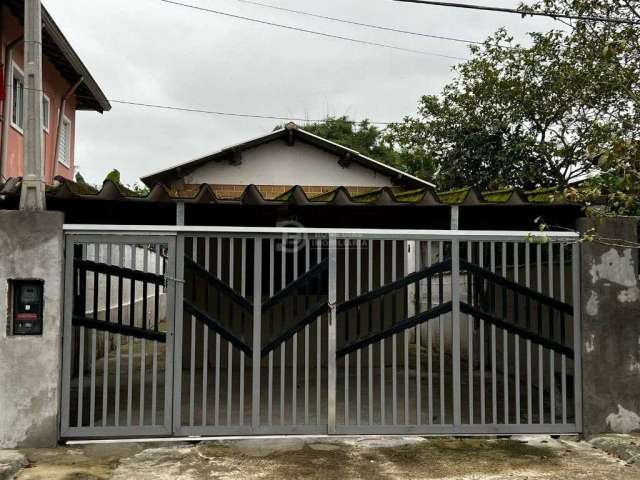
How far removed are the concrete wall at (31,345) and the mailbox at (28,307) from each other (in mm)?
52

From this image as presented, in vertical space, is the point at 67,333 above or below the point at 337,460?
above

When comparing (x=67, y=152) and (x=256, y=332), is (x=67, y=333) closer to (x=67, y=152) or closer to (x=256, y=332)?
(x=256, y=332)

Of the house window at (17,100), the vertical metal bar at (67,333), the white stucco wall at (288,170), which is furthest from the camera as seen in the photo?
the white stucco wall at (288,170)

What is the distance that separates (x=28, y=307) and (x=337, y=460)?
3.08 m

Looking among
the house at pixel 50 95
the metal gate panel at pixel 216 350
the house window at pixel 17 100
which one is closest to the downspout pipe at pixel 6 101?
the house at pixel 50 95

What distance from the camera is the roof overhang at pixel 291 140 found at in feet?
44.4

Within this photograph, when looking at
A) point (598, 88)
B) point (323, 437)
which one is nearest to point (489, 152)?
point (598, 88)

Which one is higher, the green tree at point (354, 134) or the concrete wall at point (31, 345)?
the green tree at point (354, 134)

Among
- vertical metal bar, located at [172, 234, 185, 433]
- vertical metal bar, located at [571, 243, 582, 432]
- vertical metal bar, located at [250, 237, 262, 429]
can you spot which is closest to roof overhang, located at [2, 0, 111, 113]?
vertical metal bar, located at [172, 234, 185, 433]

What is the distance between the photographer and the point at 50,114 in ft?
43.2

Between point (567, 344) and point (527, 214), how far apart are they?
1.53 metres

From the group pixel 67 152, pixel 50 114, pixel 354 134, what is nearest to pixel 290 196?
pixel 50 114

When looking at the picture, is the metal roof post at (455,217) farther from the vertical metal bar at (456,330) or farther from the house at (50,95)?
the house at (50,95)

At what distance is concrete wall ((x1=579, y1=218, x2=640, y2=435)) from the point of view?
6098mm
